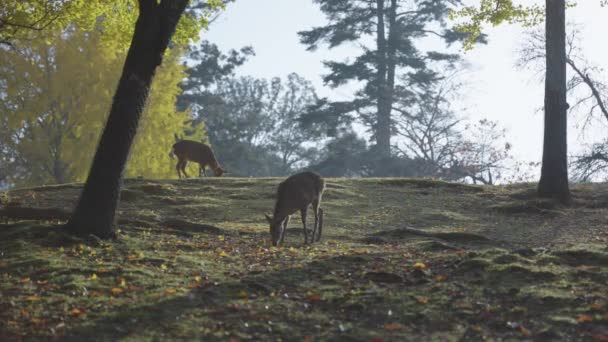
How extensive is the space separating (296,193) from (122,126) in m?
3.75

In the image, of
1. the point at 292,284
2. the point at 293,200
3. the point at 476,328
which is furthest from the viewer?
the point at 293,200

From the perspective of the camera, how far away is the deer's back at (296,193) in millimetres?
14094

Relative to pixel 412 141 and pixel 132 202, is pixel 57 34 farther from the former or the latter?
pixel 412 141

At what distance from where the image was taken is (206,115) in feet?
183

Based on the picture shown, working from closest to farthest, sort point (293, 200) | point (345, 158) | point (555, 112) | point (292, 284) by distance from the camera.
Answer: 1. point (292, 284)
2. point (293, 200)
3. point (555, 112)
4. point (345, 158)

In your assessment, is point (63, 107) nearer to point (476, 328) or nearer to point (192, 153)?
point (192, 153)

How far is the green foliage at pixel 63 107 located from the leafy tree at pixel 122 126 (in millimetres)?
19331

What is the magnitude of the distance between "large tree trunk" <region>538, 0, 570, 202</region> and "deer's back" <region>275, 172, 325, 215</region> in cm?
793

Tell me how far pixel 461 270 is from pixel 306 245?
401cm

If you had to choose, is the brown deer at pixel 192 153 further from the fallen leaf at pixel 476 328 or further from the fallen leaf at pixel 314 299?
the fallen leaf at pixel 476 328

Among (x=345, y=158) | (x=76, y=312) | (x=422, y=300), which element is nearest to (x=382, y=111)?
(x=345, y=158)

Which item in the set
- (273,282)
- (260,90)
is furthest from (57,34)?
(260,90)

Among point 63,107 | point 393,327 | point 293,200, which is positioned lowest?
point 393,327

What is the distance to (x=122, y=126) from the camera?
11875 mm
